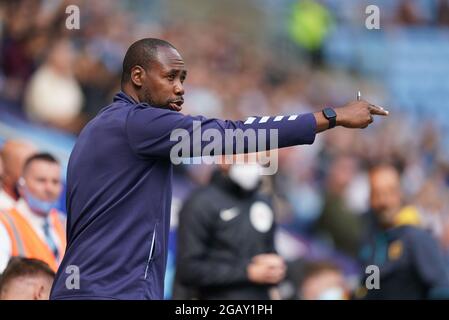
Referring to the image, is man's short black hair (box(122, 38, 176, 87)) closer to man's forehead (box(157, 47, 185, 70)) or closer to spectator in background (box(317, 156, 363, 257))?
man's forehead (box(157, 47, 185, 70))

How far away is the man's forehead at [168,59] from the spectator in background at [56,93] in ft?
15.2

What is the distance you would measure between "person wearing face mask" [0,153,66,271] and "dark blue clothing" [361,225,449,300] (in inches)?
91.0

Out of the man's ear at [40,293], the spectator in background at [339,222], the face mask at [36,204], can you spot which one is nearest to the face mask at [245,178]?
the face mask at [36,204]

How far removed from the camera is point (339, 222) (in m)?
12.2

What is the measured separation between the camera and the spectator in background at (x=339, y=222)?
39.8 ft

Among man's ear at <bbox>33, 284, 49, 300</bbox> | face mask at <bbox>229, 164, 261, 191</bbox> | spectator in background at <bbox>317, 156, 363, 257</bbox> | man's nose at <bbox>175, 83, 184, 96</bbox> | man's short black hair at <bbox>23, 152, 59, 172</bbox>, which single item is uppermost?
spectator in background at <bbox>317, 156, 363, 257</bbox>

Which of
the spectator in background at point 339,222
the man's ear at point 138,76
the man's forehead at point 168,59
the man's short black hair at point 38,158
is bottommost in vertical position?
the man's ear at point 138,76

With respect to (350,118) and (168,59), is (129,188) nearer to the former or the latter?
(168,59)

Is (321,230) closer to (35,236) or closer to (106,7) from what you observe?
(106,7)

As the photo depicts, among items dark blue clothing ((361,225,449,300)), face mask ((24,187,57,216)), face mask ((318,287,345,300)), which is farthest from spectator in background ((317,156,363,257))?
face mask ((24,187,57,216))

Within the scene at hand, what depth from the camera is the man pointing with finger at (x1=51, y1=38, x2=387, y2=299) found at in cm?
484

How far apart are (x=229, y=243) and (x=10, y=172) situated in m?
1.66

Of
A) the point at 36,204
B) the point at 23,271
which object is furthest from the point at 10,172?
the point at 23,271

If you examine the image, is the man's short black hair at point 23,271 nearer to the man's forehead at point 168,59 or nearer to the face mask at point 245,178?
the man's forehead at point 168,59
